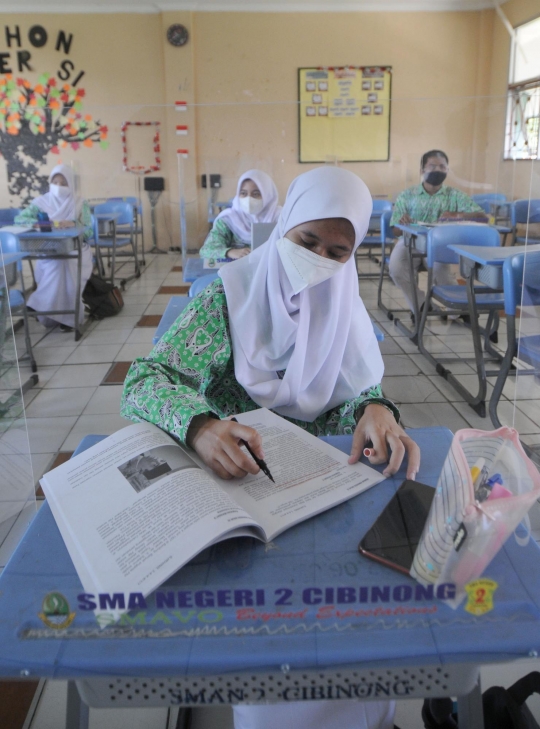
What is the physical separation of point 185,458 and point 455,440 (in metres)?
0.36

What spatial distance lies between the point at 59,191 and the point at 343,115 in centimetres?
396

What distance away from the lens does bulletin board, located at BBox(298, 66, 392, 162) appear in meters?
6.71

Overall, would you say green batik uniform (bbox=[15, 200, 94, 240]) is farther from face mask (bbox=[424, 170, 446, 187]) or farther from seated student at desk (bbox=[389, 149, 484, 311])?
face mask (bbox=[424, 170, 446, 187])

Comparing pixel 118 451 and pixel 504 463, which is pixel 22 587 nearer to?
pixel 118 451

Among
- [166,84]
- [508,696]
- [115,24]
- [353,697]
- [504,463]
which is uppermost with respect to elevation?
[115,24]

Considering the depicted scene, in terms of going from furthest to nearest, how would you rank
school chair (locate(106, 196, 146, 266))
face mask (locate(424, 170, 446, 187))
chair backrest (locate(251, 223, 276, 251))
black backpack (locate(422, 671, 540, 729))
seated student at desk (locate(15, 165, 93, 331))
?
school chair (locate(106, 196, 146, 266)) < face mask (locate(424, 170, 446, 187)) < seated student at desk (locate(15, 165, 93, 331)) < chair backrest (locate(251, 223, 276, 251)) < black backpack (locate(422, 671, 540, 729))

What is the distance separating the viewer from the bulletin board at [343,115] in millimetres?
6715

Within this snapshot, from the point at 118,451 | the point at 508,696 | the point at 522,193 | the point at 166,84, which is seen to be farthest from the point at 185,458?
the point at 166,84

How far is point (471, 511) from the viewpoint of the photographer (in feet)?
1.59

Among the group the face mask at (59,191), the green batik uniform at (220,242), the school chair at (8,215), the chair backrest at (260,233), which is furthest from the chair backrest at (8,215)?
the chair backrest at (260,233)

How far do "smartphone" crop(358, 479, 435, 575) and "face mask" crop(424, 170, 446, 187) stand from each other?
423cm

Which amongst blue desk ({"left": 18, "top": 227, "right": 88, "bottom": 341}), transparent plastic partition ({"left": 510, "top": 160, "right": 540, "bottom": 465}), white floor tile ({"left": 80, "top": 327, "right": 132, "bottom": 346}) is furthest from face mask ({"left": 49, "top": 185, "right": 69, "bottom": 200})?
transparent plastic partition ({"left": 510, "top": 160, "right": 540, "bottom": 465})

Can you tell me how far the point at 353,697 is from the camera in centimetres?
58

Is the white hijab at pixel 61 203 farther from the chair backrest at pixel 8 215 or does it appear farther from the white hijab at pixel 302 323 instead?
the white hijab at pixel 302 323
